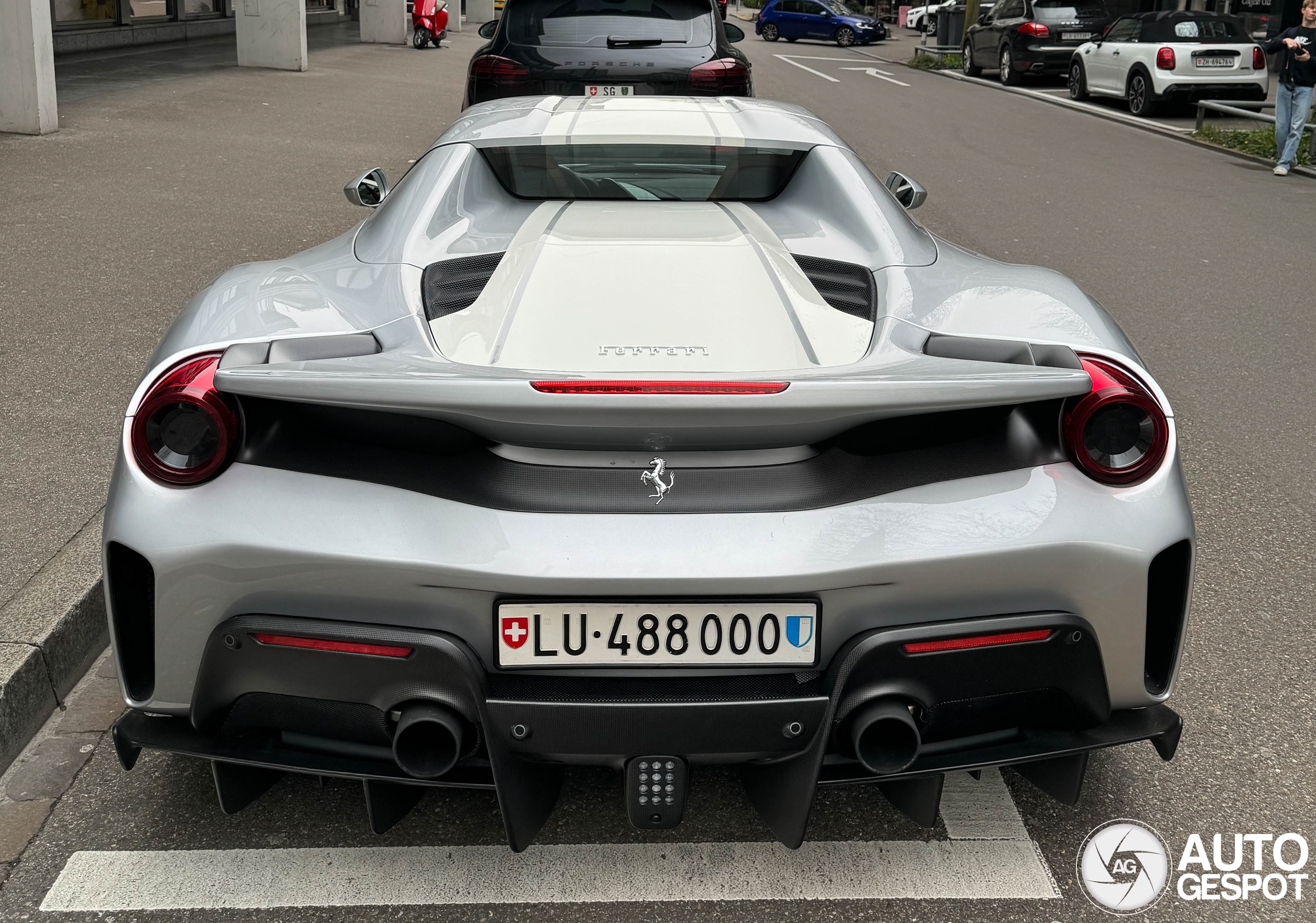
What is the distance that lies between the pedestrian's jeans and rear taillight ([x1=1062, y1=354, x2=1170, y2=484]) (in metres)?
12.2

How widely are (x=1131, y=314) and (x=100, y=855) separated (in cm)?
620

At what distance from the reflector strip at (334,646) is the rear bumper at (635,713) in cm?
1

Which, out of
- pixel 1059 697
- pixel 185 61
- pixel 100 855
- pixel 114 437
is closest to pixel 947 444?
pixel 1059 697

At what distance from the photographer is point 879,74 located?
2698 centimetres

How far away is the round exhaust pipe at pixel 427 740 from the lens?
6.95ft

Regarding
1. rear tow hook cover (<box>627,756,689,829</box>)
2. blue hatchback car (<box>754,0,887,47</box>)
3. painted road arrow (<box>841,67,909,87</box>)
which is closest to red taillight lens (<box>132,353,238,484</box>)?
rear tow hook cover (<box>627,756,689,829</box>)

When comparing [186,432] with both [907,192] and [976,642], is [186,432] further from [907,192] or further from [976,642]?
[907,192]

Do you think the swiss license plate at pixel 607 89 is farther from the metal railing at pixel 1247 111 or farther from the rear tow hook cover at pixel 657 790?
the metal railing at pixel 1247 111

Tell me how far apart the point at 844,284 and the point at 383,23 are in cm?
2832

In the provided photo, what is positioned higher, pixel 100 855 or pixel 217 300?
pixel 217 300

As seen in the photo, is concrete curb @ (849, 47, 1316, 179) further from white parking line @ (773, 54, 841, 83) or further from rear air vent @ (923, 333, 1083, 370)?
rear air vent @ (923, 333, 1083, 370)

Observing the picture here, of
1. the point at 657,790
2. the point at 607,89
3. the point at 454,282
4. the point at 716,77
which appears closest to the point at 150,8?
the point at 607,89

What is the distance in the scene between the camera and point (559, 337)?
7.75 feet

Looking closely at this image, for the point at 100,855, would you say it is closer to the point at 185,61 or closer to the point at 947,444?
the point at 947,444
